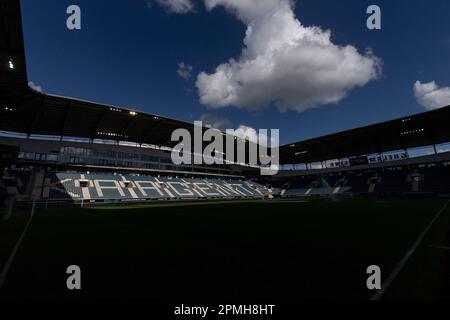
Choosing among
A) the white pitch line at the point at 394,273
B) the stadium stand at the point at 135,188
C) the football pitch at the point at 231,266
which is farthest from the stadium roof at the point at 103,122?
the white pitch line at the point at 394,273

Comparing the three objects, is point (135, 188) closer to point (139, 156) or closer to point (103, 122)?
point (139, 156)

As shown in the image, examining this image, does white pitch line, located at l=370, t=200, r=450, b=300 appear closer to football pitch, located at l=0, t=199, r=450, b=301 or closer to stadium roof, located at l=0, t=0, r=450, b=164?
football pitch, located at l=0, t=199, r=450, b=301

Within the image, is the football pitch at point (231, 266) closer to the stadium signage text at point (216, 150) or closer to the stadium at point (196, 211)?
the stadium at point (196, 211)

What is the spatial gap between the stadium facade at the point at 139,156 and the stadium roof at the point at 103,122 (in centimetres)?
13

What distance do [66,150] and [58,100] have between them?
1380 cm

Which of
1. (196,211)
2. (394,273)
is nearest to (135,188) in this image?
(196,211)

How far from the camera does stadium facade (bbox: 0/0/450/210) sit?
3212cm

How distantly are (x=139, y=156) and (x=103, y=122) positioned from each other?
494 inches

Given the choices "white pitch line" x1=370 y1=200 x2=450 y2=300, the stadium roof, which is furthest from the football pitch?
the stadium roof

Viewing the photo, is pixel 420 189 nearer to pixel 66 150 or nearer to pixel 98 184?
pixel 98 184

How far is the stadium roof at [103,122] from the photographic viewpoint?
672 inches
